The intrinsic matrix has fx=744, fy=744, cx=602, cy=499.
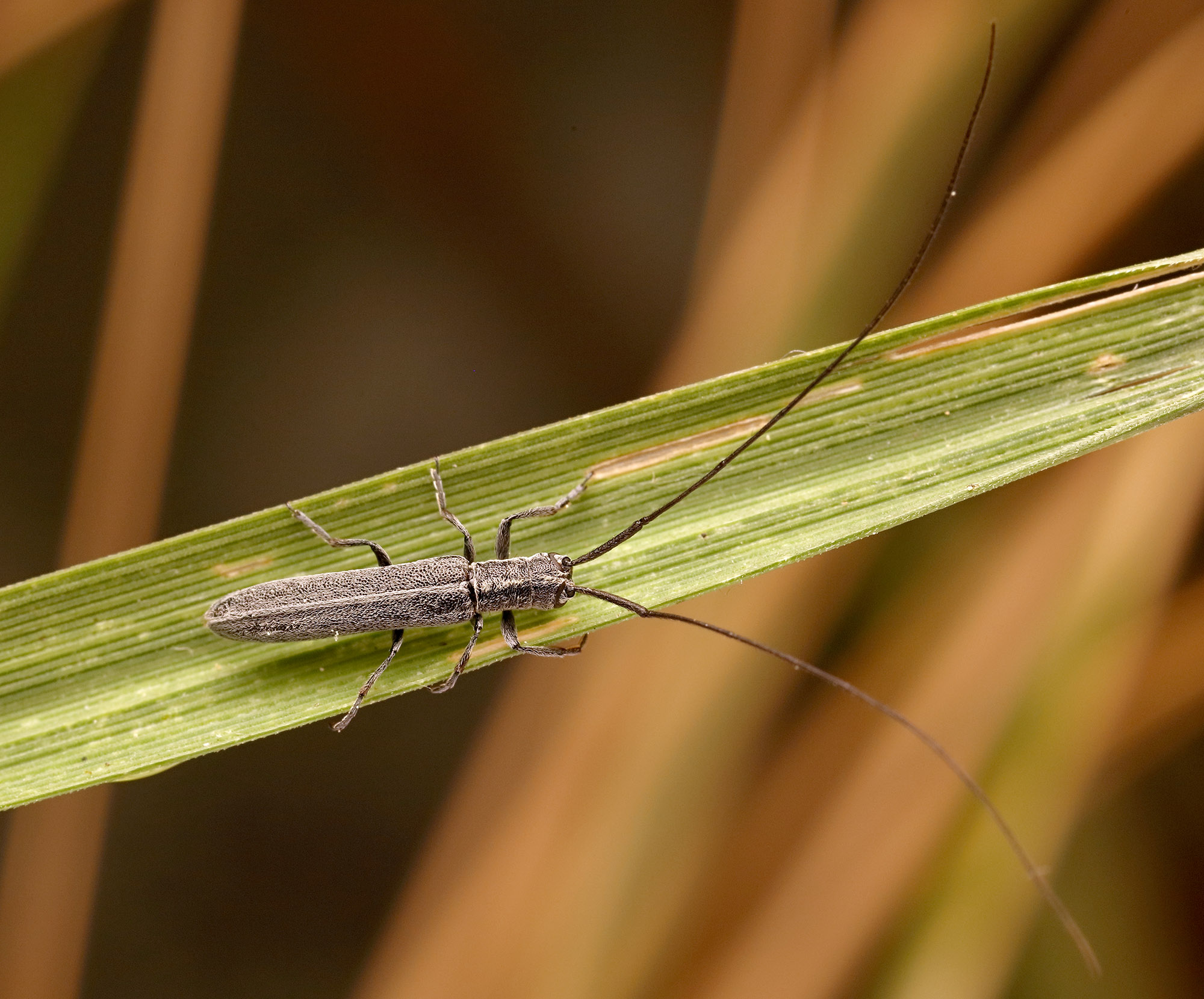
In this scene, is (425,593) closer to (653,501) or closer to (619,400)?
(653,501)

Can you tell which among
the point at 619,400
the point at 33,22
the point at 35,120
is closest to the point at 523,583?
the point at 619,400

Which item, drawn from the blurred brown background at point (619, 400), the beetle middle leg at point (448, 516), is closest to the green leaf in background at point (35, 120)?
the blurred brown background at point (619, 400)

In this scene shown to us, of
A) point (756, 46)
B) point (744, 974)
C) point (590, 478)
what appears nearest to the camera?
point (590, 478)

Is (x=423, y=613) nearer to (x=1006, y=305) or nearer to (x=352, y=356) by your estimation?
(x=352, y=356)

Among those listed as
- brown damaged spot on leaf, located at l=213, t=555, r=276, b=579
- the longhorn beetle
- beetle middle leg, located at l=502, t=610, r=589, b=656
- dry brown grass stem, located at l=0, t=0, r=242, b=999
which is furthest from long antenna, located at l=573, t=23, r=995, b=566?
dry brown grass stem, located at l=0, t=0, r=242, b=999

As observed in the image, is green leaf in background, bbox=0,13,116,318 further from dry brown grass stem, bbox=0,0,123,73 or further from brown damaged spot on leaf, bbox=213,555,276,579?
brown damaged spot on leaf, bbox=213,555,276,579

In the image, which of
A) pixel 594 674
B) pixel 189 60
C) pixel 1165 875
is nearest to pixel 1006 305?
pixel 594 674
